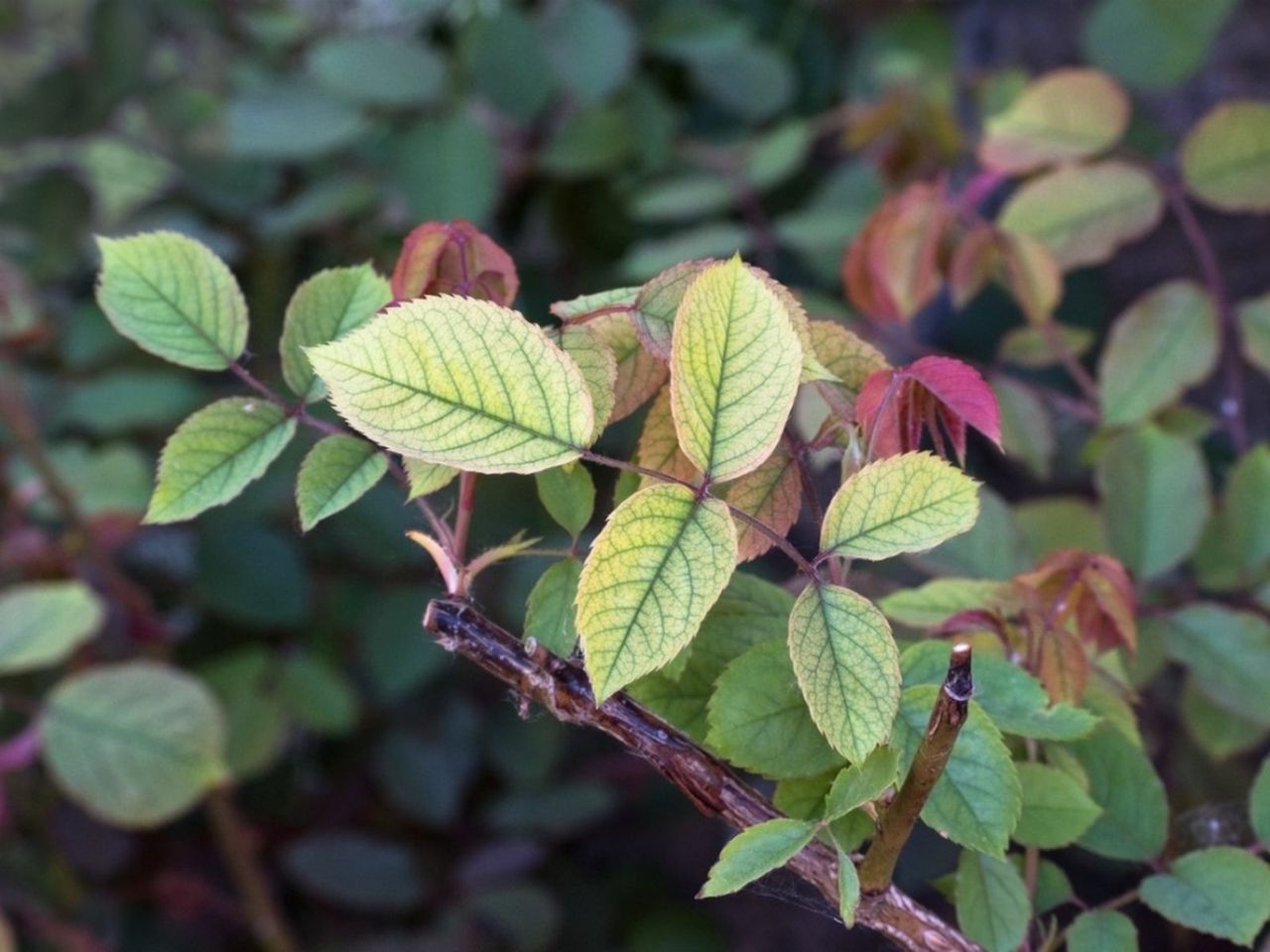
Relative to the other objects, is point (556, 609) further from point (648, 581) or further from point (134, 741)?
point (134, 741)

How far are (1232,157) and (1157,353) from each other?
0.13 meters

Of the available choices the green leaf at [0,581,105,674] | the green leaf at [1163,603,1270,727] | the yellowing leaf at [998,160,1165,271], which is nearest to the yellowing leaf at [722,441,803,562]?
the green leaf at [1163,603,1270,727]

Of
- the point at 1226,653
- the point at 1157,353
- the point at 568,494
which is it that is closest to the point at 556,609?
the point at 568,494

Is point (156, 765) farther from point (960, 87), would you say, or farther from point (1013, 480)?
point (960, 87)

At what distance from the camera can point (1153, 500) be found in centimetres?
66

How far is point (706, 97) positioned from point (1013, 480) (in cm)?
55

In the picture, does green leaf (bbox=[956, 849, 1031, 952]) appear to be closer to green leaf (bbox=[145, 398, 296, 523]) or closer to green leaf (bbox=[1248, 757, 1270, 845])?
green leaf (bbox=[1248, 757, 1270, 845])

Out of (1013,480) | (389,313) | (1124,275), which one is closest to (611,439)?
(1013,480)

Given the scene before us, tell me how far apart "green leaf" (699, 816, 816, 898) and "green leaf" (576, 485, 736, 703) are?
54 millimetres

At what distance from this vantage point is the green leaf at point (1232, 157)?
746 millimetres

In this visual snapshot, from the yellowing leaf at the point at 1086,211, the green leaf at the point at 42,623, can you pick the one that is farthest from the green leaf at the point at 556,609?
the green leaf at the point at 42,623

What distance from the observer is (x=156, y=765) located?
0.92 metres

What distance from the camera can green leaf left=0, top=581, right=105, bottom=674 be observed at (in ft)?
2.82

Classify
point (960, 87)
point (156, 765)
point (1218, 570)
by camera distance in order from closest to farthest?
point (1218, 570) < point (156, 765) < point (960, 87)
